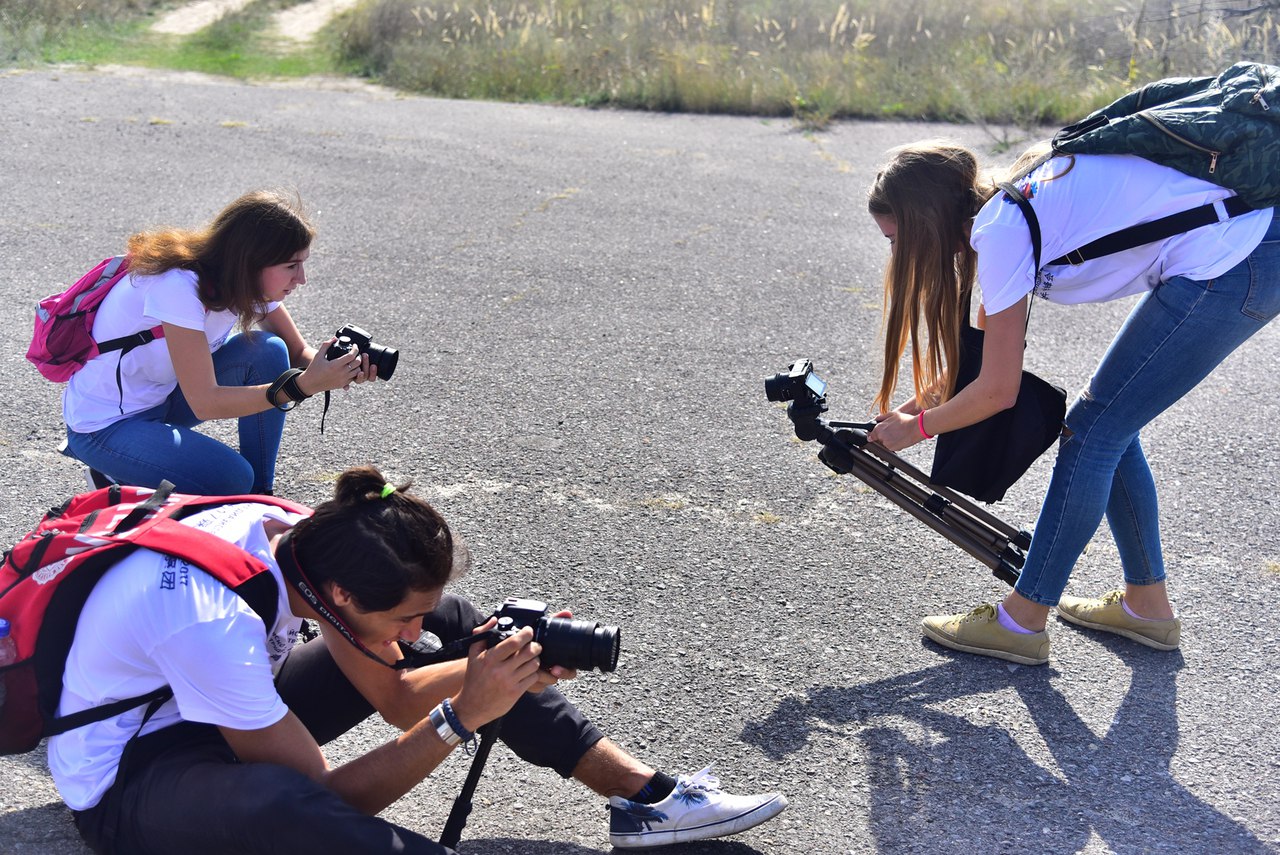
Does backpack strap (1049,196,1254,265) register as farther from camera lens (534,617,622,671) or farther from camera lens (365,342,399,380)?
camera lens (365,342,399,380)

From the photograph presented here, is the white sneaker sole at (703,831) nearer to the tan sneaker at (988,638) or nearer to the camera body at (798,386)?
the tan sneaker at (988,638)

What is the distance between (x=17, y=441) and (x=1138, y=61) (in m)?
10.3

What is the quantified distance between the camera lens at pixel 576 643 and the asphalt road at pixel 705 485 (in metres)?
0.55

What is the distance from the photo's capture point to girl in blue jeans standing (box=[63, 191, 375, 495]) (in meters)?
3.43

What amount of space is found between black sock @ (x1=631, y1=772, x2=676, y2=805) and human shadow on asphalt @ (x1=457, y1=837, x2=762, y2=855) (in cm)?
11

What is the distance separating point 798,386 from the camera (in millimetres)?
3391

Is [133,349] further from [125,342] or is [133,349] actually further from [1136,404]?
[1136,404]

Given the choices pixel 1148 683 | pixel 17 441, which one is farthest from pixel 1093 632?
pixel 17 441

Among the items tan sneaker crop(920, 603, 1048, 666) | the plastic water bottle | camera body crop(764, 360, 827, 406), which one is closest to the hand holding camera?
the plastic water bottle

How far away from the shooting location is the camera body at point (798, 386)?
11.1ft

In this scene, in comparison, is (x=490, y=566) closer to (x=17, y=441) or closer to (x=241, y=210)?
(x=241, y=210)

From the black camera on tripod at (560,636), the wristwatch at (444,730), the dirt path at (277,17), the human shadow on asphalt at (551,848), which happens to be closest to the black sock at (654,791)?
the human shadow on asphalt at (551,848)

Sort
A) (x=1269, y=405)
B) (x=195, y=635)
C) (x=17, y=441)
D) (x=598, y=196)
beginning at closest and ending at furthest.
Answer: (x=195, y=635) < (x=17, y=441) < (x=1269, y=405) < (x=598, y=196)

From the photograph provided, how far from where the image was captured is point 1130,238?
2.96 metres
